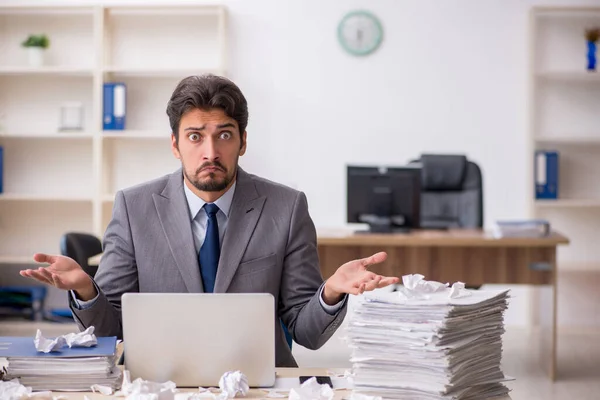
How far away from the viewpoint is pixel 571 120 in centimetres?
593

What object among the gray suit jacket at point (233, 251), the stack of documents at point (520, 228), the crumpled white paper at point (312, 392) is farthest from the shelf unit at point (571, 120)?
the crumpled white paper at point (312, 392)

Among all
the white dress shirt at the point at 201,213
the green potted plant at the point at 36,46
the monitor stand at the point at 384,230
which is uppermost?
the green potted plant at the point at 36,46

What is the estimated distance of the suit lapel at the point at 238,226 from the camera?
7.37ft

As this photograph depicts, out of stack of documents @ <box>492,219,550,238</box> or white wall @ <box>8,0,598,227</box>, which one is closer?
stack of documents @ <box>492,219,550,238</box>

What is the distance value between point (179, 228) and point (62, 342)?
23.2 inches

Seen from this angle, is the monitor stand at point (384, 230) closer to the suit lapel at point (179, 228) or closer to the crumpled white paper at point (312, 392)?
the suit lapel at point (179, 228)

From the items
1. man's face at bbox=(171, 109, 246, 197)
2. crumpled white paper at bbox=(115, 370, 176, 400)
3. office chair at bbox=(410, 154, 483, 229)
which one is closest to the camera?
crumpled white paper at bbox=(115, 370, 176, 400)

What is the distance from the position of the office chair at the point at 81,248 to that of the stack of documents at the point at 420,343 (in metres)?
Result: 2.34

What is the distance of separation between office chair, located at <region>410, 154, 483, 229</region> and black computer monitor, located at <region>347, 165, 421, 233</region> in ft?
1.55

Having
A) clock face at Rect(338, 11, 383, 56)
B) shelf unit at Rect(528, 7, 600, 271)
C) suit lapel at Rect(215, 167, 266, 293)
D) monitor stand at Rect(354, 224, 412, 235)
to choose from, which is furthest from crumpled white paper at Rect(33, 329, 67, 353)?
shelf unit at Rect(528, 7, 600, 271)

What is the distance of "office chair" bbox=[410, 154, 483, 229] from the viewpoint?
5.06 metres

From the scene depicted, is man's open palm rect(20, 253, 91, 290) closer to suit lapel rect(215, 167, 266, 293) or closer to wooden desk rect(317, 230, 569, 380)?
suit lapel rect(215, 167, 266, 293)

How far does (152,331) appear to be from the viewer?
1696 millimetres

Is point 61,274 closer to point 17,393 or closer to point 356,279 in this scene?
point 17,393
